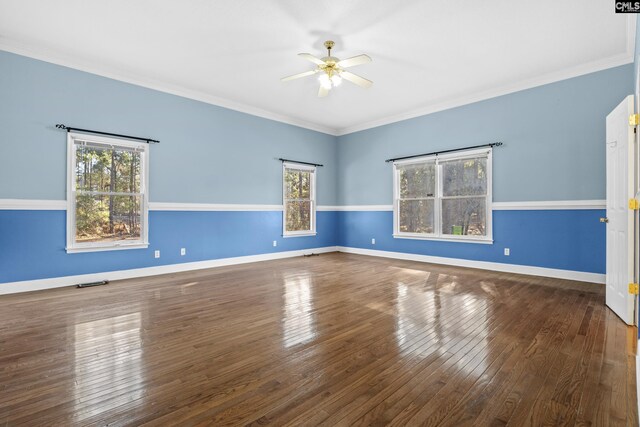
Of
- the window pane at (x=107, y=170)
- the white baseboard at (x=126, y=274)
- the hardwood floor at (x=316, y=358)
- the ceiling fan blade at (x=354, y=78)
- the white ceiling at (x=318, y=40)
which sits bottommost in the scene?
the hardwood floor at (x=316, y=358)

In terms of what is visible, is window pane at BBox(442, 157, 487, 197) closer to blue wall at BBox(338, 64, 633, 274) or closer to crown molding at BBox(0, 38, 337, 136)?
blue wall at BBox(338, 64, 633, 274)

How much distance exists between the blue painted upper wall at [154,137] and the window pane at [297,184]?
0.83 feet

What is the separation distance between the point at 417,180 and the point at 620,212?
3.63 metres

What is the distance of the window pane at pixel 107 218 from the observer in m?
4.34

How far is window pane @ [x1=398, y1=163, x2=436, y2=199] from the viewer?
6150 mm

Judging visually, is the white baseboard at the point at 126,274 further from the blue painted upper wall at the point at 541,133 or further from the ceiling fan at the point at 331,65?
the blue painted upper wall at the point at 541,133

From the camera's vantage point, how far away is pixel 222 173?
5.71 m

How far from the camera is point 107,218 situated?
14.9 feet

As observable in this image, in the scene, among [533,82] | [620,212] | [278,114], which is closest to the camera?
[620,212]

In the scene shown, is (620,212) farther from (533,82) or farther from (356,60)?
(356,60)

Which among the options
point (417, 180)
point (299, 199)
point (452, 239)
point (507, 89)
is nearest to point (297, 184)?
point (299, 199)

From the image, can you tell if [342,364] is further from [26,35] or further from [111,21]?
[26,35]

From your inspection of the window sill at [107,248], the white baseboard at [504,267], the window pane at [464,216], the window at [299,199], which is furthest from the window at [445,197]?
the window sill at [107,248]

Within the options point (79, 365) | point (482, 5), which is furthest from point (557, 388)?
point (482, 5)
